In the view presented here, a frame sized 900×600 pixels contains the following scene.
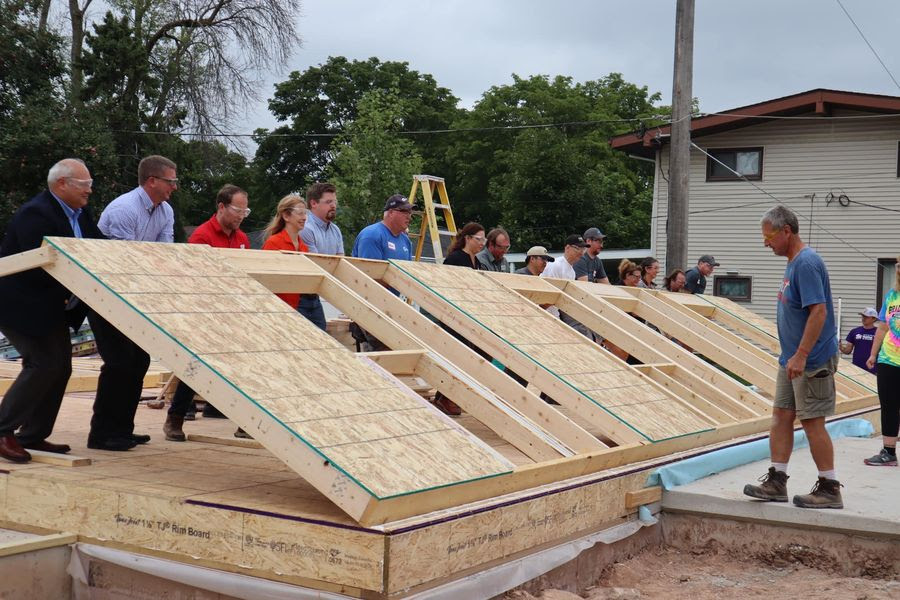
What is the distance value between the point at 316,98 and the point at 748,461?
3904cm

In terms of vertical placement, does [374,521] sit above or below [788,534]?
above

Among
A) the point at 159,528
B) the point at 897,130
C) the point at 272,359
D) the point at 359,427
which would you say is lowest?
the point at 159,528

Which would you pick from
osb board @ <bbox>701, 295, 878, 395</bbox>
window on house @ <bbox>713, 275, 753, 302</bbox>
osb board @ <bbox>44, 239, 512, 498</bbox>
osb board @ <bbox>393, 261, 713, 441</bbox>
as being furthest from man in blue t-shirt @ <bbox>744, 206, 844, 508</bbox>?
window on house @ <bbox>713, 275, 753, 302</bbox>

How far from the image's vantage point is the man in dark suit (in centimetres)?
444

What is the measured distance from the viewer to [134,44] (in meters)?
21.9

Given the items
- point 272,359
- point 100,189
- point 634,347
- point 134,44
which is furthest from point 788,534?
point 134,44

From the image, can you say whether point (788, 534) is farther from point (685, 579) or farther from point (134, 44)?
point (134, 44)

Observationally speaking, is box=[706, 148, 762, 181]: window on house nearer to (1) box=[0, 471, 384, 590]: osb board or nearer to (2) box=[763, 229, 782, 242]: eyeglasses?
(2) box=[763, 229, 782, 242]: eyeglasses

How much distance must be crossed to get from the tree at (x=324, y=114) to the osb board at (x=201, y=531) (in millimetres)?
37606

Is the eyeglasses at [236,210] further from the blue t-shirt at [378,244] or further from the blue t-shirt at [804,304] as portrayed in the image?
the blue t-shirt at [804,304]

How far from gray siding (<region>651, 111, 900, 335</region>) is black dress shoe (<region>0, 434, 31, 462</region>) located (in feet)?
59.6

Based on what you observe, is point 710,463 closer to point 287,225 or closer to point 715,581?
point 715,581

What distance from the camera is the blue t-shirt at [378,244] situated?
6.98 metres

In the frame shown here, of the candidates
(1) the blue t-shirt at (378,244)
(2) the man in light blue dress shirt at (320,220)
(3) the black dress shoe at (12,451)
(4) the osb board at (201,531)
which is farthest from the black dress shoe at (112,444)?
(1) the blue t-shirt at (378,244)
